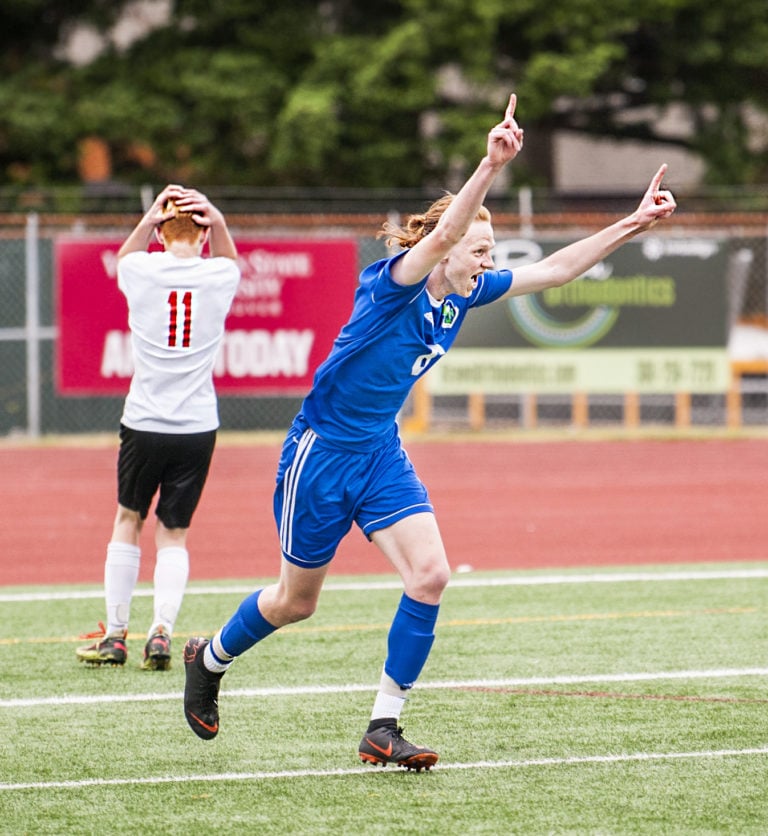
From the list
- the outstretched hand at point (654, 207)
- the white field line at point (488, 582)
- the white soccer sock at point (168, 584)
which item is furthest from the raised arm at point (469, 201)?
the white field line at point (488, 582)

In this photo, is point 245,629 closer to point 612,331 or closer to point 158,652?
point 158,652

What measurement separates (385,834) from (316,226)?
726 inches

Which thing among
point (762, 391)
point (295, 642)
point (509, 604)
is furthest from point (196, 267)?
point (762, 391)

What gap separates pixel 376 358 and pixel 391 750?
4.59ft

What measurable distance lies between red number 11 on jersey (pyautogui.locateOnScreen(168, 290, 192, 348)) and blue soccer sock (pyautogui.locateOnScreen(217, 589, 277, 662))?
189cm

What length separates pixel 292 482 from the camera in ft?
18.9

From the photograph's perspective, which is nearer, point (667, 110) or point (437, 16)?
point (437, 16)

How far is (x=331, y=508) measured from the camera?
5.68 metres

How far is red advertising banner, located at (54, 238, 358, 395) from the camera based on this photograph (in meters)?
18.4

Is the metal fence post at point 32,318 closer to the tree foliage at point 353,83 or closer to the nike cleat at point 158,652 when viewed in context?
the tree foliage at point 353,83

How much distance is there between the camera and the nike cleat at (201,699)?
5918 millimetres

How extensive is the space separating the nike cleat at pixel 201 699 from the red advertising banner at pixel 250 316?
12.4 metres

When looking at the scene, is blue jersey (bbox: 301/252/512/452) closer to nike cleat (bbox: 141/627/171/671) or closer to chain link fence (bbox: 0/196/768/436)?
nike cleat (bbox: 141/627/171/671)

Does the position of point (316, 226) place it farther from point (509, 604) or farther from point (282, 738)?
point (282, 738)
